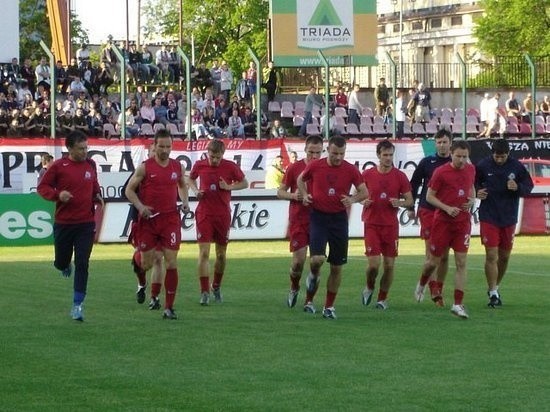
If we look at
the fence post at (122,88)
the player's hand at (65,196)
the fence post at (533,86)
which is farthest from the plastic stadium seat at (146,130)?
the player's hand at (65,196)

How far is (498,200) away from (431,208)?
0.88 metres

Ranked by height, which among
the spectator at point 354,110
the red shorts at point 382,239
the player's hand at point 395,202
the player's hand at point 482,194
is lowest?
the red shorts at point 382,239

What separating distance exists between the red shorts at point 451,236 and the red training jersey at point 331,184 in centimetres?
125

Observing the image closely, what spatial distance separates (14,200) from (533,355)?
19376mm

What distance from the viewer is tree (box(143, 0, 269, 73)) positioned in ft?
264

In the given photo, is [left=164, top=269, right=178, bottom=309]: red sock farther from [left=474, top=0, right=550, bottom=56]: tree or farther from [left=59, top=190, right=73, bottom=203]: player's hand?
[left=474, top=0, right=550, bottom=56]: tree

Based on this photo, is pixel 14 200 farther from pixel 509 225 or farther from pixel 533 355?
pixel 533 355

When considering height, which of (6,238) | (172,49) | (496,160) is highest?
(172,49)

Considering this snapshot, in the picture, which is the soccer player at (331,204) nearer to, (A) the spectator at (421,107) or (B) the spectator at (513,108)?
(A) the spectator at (421,107)

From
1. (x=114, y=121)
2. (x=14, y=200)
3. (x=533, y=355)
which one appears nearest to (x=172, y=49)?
(x=114, y=121)

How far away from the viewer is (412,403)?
397 inches

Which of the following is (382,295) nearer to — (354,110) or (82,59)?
(354,110)

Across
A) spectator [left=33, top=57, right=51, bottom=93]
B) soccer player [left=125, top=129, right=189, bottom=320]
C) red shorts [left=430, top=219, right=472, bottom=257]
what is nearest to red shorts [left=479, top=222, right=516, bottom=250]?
red shorts [left=430, top=219, right=472, bottom=257]

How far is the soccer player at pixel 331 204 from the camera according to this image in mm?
15664
